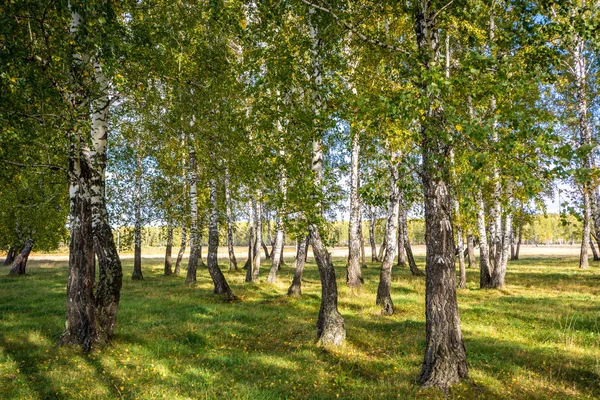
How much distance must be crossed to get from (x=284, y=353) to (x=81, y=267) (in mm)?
6096

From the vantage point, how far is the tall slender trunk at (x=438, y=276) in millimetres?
7492

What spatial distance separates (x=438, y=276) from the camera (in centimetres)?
764

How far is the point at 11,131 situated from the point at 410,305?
15867 mm

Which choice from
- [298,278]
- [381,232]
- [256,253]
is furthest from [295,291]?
[381,232]

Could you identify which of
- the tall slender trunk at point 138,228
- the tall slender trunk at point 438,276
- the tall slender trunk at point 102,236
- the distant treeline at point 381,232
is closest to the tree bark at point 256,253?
the distant treeline at point 381,232

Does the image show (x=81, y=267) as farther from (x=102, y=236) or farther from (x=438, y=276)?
(x=438, y=276)

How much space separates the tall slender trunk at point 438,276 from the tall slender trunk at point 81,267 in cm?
877

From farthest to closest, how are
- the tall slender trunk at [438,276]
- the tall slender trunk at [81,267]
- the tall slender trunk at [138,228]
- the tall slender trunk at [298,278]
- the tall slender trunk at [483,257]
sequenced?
the tall slender trunk at [138,228]
the tall slender trunk at [483,257]
the tall slender trunk at [298,278]
the tall slender trunk at [81,267]
the tall slender trunk at [438,276]

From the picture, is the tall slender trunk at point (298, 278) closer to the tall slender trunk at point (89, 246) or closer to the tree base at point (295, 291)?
the tree base at point (295, 291)

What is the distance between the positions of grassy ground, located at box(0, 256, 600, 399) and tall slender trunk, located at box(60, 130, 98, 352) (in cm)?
53

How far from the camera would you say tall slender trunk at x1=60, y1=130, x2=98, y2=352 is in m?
9.84

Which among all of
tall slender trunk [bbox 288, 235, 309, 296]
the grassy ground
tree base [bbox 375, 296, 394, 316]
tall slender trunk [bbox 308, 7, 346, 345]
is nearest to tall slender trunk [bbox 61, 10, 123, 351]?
the grassy ground

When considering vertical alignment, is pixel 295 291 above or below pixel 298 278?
below

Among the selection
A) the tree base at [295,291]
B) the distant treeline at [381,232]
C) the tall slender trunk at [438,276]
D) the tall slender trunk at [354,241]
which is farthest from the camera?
the tall slender trunk at [354,241]
